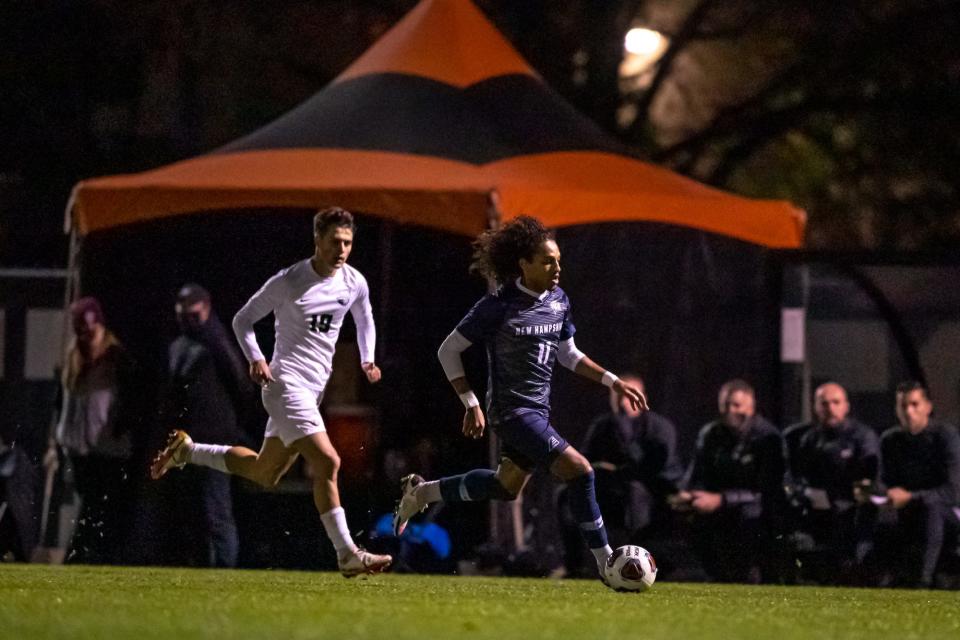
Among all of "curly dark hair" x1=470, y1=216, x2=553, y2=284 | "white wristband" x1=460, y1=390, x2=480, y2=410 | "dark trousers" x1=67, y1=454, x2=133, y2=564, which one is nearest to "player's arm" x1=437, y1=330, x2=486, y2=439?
"white wristband" x1=460, y1=390, x2=480, y2=410

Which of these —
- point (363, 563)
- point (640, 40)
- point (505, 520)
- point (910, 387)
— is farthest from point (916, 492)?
point (640, 40)

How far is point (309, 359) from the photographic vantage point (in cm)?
1101

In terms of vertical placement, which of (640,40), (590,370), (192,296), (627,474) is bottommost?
(627,474)

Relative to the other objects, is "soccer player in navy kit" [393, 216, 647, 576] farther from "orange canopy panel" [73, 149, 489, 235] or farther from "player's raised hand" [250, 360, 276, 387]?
"orange canopy panel" [73, 149, 489, 235]

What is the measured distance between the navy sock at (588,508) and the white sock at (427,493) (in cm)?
97

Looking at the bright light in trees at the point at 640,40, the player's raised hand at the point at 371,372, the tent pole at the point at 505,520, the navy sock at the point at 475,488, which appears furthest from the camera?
the bright light in trees at the point at 640,40

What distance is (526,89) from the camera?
615 inches

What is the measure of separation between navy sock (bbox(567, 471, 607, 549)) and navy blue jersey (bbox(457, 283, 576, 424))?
0.39 meters

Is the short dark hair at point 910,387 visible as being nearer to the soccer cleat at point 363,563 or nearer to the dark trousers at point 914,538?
the dark trousers at point 914,538

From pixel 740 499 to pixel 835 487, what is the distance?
1.91 ft

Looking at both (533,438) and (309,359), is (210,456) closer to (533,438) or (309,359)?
(309,359)

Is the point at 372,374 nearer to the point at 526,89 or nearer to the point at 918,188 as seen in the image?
the point at 526,89

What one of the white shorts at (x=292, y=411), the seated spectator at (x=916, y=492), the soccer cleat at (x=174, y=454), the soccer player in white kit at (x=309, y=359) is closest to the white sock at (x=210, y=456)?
the soccer cleat at (x=174, y=454)

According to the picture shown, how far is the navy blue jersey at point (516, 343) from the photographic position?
1045cm
